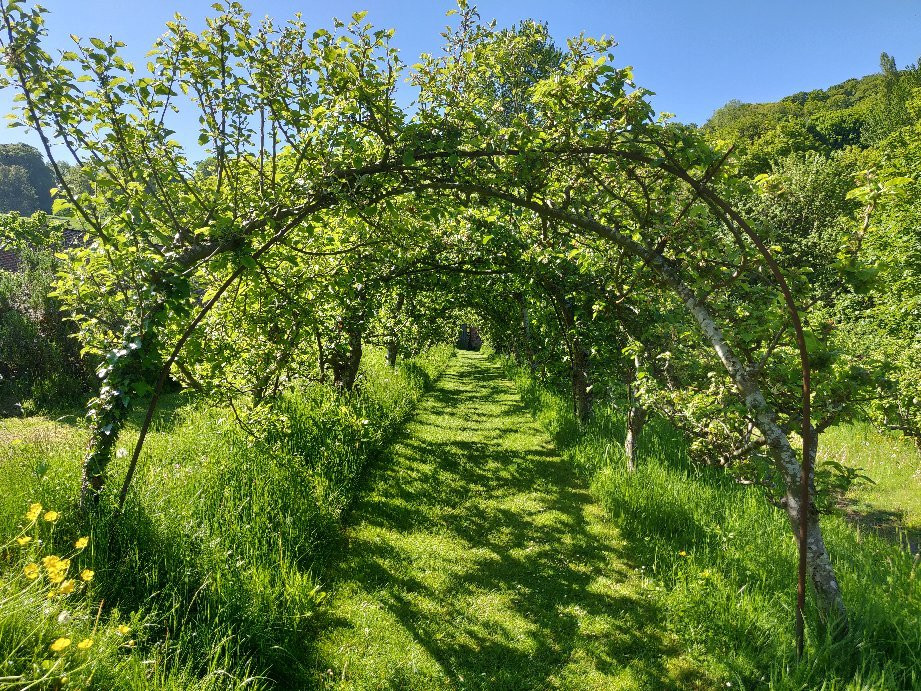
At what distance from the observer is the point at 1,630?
197 cm

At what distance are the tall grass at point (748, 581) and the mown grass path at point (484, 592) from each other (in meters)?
0.27

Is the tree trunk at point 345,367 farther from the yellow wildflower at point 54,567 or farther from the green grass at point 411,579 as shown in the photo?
the yellow wildflower at point 54,567

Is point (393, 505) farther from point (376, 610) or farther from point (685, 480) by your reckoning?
point (685, 480)

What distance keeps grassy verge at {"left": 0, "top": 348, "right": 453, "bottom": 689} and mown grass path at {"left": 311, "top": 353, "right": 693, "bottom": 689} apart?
401 millimetres

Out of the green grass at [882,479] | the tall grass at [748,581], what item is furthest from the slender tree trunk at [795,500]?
the green grass at [882,479]

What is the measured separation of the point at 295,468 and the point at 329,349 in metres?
2.77

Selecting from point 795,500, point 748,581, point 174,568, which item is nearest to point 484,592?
point 748,581

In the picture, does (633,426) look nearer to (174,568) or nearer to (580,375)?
(580,375)

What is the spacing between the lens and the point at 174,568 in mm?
3086

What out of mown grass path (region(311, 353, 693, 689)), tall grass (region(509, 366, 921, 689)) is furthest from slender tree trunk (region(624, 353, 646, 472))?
mown grass path (region(311, 353, 693, 689))

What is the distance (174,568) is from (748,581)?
400 centimetres

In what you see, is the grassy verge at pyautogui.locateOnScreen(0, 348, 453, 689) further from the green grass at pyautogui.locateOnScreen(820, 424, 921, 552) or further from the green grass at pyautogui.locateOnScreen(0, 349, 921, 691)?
the green grass at pyautogui.locateOnScreen(820, 424, 921, 552)

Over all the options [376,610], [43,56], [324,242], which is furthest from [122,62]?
[376,610]

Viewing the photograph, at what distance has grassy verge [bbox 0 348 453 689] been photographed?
7.04 ft
